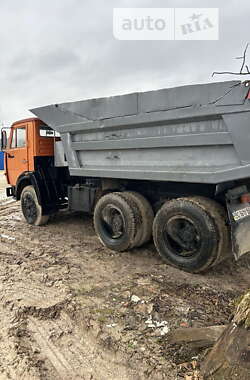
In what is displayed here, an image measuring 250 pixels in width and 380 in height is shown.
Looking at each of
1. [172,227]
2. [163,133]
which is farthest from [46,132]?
[172,227]

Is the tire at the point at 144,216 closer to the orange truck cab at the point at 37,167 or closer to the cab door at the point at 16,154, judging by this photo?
the orange truck cab at the point at 37,167

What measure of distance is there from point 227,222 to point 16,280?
9.45 feet

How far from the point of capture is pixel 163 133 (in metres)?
3.95

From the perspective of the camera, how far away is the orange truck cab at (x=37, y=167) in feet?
19.7

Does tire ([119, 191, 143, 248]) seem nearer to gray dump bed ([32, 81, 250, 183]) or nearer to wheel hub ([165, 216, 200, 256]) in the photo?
gray dump bed ([32, 81, 250, 183])

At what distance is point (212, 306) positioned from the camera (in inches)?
122

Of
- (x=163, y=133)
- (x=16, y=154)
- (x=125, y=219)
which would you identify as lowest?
(x=125, y=219)

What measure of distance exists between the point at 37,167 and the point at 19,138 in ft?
3.01

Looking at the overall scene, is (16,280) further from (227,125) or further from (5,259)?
(227,125)

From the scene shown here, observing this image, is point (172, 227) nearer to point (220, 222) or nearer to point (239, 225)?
point (220, 222)

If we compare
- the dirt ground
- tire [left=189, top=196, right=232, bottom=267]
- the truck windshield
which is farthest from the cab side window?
tire [left=189, top=196, right=232, bottom=267]

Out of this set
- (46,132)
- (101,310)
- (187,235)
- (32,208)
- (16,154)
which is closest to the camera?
Result: (101,310)

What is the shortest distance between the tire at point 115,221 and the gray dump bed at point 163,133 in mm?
432

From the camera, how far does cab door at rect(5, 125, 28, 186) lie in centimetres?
623
